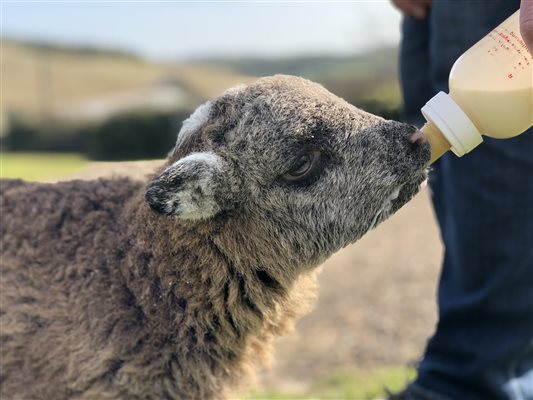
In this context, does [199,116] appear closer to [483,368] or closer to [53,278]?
[53,278]

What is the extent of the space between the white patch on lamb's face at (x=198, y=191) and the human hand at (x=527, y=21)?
1.25 metres

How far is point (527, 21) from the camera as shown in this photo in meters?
2.34

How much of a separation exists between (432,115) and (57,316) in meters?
1.80

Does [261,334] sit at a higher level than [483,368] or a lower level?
higher

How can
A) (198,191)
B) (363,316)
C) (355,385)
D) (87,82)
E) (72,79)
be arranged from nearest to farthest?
(198,191) < (355,385) < (363,316) < (87,82) < (72,79)

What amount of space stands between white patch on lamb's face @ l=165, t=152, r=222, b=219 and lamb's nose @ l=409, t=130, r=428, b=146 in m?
→ 0.79

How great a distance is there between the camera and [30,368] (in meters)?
2.96

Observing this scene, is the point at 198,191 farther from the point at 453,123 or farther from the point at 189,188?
the point at 453,123

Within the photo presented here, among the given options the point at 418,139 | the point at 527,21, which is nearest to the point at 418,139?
the point at 418,139

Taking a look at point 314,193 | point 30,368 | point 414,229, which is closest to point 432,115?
point 314,193

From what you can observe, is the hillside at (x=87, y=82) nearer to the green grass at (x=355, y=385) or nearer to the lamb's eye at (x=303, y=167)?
the green grass at (x=355, y=385)

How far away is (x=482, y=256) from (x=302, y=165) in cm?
129

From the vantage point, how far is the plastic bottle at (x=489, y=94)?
102 inches

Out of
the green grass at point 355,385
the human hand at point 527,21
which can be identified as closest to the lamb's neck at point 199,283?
the human hand at point 527,21
